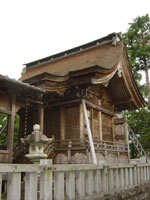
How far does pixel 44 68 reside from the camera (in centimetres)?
1652

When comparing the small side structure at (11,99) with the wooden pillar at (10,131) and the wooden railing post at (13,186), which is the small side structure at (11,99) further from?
the wooden railing post at (13,186)

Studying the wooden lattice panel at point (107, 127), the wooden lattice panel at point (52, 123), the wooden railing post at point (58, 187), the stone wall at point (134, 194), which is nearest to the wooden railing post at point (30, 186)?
the wooden railing post at point (58, 187)

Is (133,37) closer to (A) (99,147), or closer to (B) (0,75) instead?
(A) (99,147)

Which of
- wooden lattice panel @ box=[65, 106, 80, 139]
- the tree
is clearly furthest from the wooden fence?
the tree

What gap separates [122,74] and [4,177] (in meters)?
9.43

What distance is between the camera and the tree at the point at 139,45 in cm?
2259

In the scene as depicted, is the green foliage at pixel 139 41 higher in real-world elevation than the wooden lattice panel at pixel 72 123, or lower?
higher

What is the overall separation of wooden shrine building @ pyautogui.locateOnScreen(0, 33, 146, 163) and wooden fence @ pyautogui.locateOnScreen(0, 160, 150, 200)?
90.8 inches

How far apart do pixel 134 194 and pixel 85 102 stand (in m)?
5.33

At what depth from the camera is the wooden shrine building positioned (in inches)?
424

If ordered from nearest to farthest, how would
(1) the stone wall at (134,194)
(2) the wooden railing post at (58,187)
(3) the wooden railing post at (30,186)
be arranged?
(3) the wooden railing post at (30,186)
(2) the wooden railing post at (58,187)
(1) the stone wall at (134,194)

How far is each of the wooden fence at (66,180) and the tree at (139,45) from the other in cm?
1648

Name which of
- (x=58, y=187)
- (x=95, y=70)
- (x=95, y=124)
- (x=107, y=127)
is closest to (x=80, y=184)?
(x=58, y=187)

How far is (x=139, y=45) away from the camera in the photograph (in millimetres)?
23266
